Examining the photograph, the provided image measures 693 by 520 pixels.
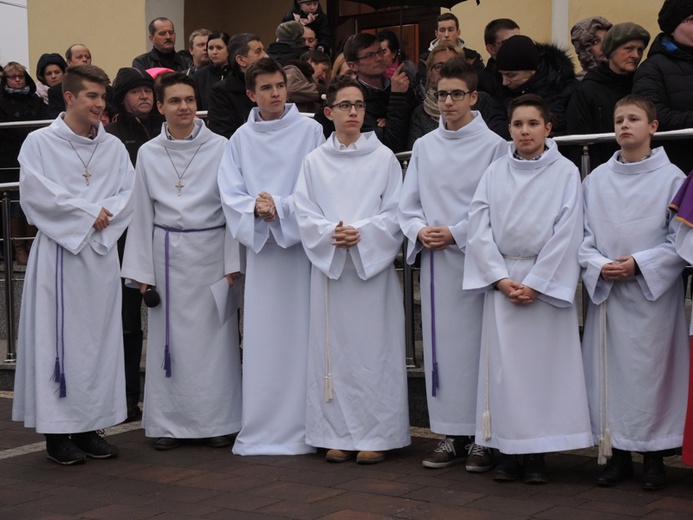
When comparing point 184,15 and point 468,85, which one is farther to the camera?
point 184,15

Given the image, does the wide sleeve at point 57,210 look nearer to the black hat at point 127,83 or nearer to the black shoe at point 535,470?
the black hat at point 127,83

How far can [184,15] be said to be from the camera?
1573 centimetres

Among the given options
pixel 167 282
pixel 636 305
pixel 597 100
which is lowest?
pixel 636 305

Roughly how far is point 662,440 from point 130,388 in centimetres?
353

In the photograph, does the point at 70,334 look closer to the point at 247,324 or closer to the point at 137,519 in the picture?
the point at 247,324

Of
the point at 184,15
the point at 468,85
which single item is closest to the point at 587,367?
the point at 468,85

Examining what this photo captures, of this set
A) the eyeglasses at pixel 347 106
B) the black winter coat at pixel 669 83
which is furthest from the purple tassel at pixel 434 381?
the black winter coat at pixel 669 83

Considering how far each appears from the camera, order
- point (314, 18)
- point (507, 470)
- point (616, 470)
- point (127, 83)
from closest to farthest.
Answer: point (616, 470), point (507, 470), point (127, 83), point (314, 18)

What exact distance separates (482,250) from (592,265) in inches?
21.3

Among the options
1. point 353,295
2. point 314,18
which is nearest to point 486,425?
point 353,295

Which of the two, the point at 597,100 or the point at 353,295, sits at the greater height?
the point at 597,100

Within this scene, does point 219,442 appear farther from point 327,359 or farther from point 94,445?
point 327,359

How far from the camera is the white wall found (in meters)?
15.8

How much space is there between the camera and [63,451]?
7.06 m
